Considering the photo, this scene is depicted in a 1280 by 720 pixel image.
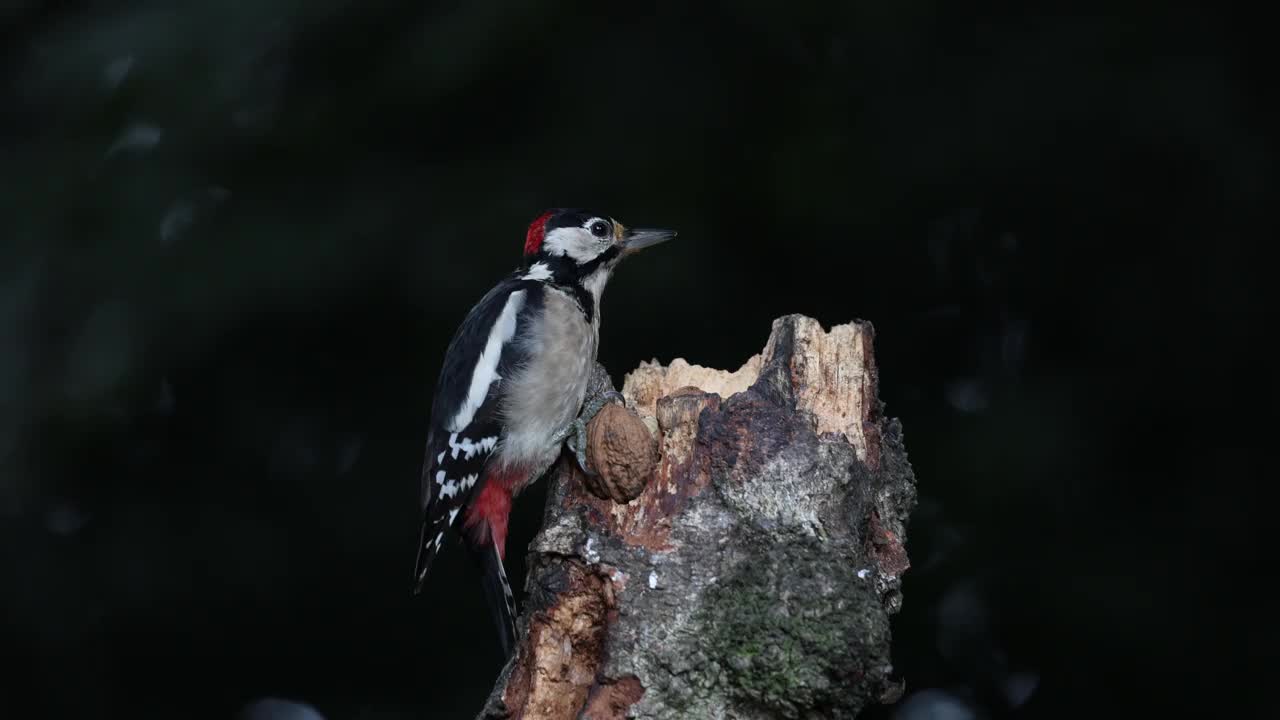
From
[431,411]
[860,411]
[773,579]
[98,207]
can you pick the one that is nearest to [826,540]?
[773,579]

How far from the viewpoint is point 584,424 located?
2961 mm

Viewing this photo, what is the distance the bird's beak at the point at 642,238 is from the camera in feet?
10.6

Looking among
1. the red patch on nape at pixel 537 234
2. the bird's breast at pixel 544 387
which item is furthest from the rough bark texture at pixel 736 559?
the red patch on nape at pixel 537 234

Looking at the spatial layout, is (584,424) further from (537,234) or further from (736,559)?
(736,559)

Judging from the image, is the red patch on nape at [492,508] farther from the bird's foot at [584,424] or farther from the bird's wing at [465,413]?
the bird's foot at [584,424]

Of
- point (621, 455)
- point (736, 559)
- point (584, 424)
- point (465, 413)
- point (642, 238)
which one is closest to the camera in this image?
point (736, 559)

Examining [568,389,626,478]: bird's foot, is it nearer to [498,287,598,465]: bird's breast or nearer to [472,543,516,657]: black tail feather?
[498,287,598,465]: bird's breast

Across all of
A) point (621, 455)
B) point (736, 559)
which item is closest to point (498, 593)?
point (621, 455)

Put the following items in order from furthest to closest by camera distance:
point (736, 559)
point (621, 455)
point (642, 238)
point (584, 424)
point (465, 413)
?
point (642, 238), point (465, 413), point (584, 424), point (621, 455), point (736, 559)

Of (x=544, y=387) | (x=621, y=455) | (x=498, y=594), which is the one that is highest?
(x=544, y=387)

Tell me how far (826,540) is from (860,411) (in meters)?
0.30

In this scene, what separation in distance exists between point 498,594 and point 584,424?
0.41m

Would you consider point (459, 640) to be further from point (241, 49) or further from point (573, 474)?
point (241, 49)

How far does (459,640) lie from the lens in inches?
136
